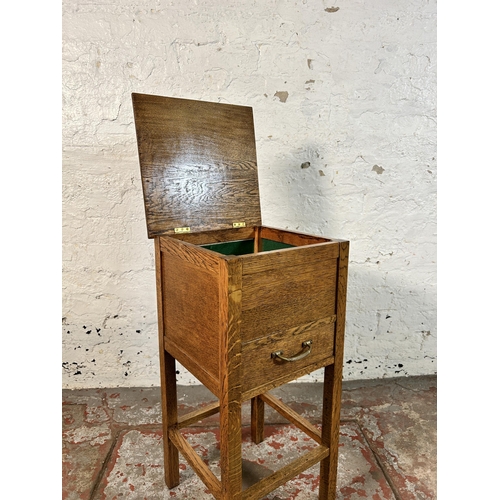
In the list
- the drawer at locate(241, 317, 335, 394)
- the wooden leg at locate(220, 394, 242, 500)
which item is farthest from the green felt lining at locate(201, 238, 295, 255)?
the wooden leg at locate(220, 394, 242, 500)

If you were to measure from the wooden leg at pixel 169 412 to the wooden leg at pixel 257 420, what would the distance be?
1.36 feet

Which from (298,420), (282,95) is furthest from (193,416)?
(282,95)

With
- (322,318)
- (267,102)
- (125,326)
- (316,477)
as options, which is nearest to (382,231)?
(267,102)

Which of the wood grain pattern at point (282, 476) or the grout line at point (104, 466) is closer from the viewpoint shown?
the wood grain pattern at point (282, 476)

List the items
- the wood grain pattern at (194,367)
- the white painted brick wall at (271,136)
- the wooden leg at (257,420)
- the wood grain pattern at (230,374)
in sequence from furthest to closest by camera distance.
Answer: the white painted brick wall at (271,136) < the wooden leg at (257,420) < the wood grain pattern at (194,367) < the wood grain pattern at (230,374)

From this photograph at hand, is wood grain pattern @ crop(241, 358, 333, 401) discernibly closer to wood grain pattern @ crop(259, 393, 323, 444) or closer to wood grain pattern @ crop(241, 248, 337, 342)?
wood grain pattern @ crop(241, 248, 337, 342)

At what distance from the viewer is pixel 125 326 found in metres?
2.18

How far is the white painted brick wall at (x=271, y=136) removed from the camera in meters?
1.93


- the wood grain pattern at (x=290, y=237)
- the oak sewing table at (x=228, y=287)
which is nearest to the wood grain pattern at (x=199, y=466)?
the oak sewing table at (x=228, y=287)

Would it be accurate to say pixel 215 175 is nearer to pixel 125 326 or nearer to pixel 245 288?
pixel 245 288

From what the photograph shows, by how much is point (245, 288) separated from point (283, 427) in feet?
3.93

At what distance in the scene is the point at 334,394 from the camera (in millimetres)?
1337

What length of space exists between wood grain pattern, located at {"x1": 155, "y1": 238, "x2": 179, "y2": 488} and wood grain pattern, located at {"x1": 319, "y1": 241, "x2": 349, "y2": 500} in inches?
23.5

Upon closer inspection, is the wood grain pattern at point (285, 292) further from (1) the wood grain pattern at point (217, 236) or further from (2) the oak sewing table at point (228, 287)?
(1) the wood grain pattern at point (217, 236)
